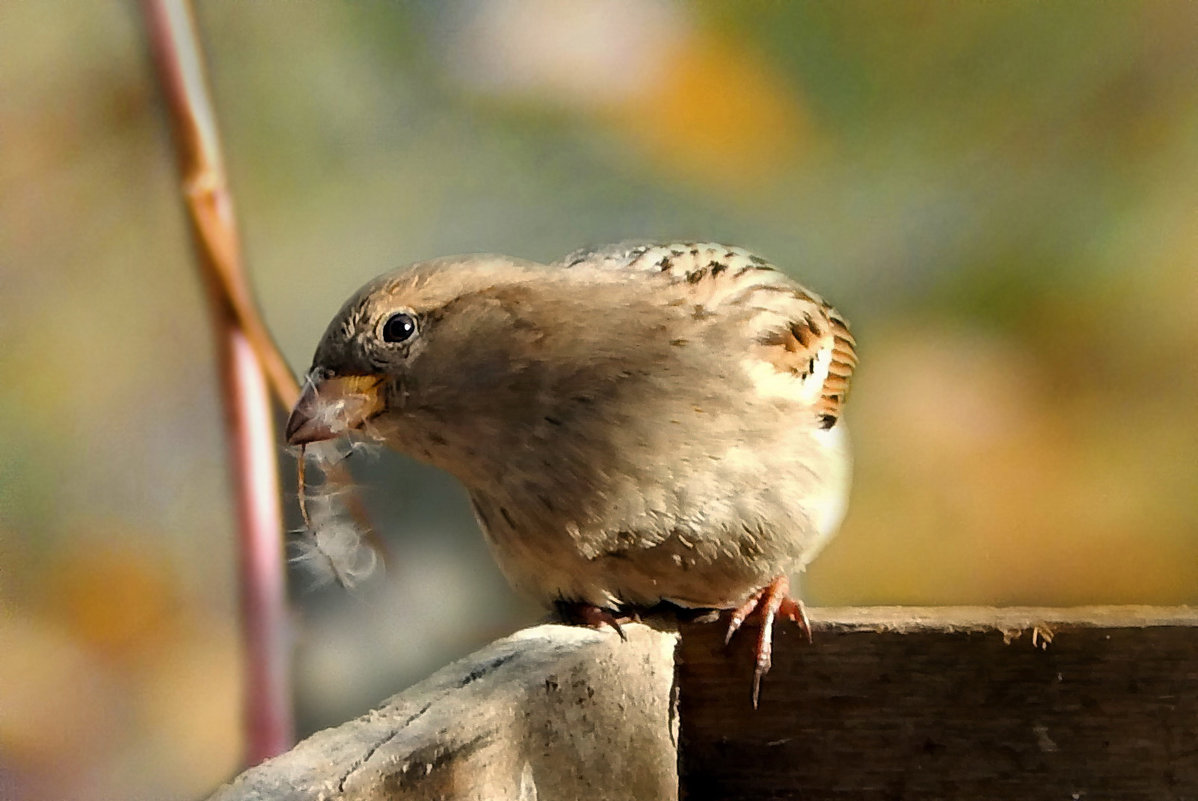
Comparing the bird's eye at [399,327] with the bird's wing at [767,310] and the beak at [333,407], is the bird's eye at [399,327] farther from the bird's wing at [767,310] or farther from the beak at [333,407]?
the bird's wing at [767,310]

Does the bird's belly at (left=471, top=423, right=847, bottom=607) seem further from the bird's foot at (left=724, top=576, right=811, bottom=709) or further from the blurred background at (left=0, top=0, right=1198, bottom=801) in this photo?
the blurred background at (left=0, top=0, right=1198, bottom=801)

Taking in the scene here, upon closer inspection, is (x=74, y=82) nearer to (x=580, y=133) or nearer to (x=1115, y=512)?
(x=580, y=133)

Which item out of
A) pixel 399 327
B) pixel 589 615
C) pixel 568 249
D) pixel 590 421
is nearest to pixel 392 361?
pixel 399 327

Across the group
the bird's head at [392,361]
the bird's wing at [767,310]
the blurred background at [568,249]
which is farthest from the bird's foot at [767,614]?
the blurred background at [568,249]

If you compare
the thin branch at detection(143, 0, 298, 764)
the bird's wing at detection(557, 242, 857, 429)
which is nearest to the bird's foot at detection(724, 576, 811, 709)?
the bird's wing at detection(557, 242, 857, 429)

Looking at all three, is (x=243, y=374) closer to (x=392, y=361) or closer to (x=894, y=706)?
(x=392, y=361)
